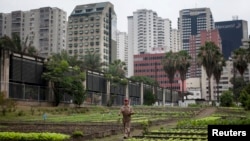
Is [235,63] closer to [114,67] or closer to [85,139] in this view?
[114,67]

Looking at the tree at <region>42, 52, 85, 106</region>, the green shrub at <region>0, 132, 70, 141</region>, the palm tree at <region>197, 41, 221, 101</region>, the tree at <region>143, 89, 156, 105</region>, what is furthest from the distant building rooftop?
the green shrub at <region>0, 132, 70, 141</region>

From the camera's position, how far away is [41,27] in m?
151

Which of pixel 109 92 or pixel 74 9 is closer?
pixel 109 92

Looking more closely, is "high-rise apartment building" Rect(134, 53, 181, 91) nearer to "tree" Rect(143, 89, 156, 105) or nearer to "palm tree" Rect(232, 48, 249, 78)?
"tree" Rect(143, 89, 156, 105)

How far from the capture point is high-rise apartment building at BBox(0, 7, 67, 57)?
149125mm

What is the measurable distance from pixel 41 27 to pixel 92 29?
885 inches

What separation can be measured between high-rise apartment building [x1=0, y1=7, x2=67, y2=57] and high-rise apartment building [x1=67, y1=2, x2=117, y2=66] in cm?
738

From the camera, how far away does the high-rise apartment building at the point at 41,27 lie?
489 feet

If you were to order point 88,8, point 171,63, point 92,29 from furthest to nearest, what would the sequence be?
1. point 88,8
2. point 92,29
3. point 171,63

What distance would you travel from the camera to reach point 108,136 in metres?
22.0

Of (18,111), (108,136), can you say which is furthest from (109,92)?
(108,136)

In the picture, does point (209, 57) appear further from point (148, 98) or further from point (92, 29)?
point (92, 29)

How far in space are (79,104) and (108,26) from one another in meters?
92.1

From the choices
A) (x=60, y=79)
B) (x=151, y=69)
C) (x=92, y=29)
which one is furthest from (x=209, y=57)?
(x=151, y=69)
